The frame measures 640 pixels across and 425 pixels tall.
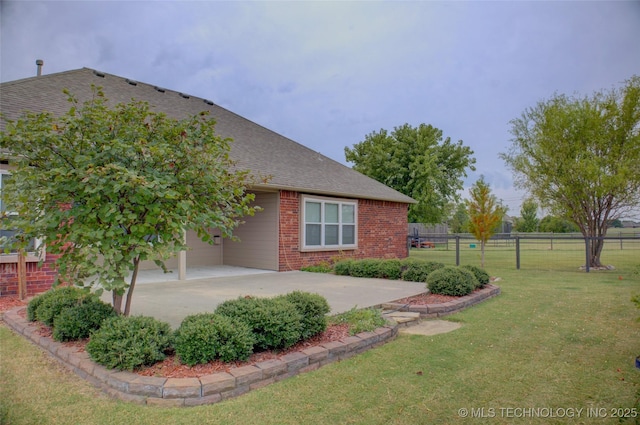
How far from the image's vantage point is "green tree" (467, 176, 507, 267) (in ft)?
43.0

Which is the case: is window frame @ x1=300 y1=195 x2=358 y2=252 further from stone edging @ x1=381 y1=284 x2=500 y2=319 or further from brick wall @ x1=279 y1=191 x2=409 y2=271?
stone edging @ x1=381 y1=284 x2=500 y2=319

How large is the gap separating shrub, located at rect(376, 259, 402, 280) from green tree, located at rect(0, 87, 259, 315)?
597 cm

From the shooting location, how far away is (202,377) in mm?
3162

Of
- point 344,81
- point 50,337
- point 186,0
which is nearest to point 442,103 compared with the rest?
point 344,81

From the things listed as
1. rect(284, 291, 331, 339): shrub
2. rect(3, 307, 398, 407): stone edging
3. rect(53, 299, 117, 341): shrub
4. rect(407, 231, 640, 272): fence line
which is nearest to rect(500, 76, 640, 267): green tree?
rect(407, 231, 640, 272): fence line

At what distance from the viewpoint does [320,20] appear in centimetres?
768

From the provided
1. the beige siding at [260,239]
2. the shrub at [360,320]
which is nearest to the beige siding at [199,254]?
the beige siding at [260,239]

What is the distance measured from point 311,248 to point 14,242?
838 centimetres

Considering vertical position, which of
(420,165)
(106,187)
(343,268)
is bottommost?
(343,268)

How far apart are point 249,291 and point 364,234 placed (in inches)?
269

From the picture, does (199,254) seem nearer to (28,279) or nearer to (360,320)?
Answer: (28,279)

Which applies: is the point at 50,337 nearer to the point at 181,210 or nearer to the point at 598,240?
the point at 181,210

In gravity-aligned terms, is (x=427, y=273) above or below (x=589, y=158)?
below

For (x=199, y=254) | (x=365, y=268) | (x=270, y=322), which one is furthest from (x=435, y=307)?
(x=199, y=254)
